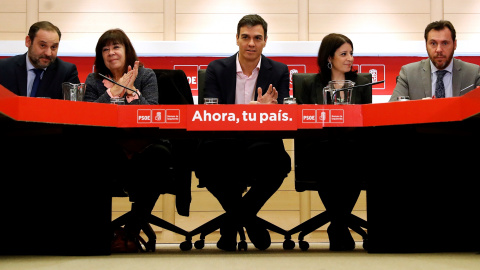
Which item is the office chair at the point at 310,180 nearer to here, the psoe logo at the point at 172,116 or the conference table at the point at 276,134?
the conference table at the point at 276,134

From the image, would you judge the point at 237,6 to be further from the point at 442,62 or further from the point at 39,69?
the point at 442,62

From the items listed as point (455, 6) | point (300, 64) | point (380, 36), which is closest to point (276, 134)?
point (300, 64)

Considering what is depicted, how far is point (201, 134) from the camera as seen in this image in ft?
7.99

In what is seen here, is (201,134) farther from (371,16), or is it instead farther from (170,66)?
(371,16)

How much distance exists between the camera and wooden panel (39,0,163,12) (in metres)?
4.99

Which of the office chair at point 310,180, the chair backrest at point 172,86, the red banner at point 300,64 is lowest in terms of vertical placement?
the office chair at point 310,180

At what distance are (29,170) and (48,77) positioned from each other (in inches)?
42.1

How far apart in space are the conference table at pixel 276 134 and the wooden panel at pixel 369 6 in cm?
292

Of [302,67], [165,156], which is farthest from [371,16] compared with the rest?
[165,156]

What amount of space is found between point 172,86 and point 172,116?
3.13ft

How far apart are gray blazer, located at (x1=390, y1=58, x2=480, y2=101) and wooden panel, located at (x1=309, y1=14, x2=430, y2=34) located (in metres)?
1.98

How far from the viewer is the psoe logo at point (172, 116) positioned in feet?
7.06

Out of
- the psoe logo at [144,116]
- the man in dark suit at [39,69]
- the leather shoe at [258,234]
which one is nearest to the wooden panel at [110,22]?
the man in dark suit at [39,69]

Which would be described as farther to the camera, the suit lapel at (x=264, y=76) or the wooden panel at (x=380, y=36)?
the wooden panel at (x=380, y=36)
